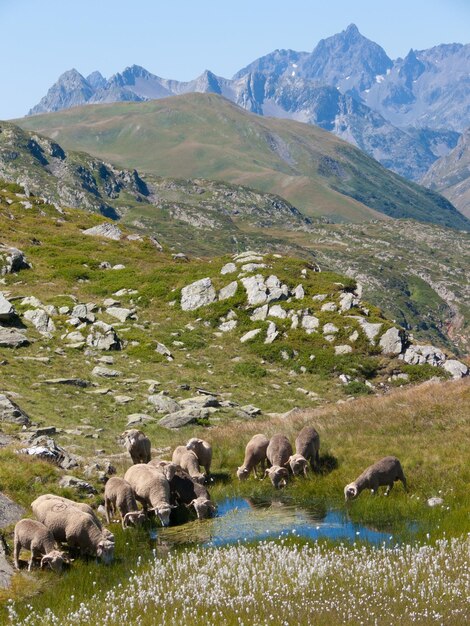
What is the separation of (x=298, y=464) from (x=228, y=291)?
29.7 meters

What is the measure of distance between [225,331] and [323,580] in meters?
32.7

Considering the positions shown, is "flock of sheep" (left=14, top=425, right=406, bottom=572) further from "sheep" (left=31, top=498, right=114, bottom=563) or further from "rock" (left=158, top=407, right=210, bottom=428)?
"rock" (left=158, top=407, right=210, bottom=428)

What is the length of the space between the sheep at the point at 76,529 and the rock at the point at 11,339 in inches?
924

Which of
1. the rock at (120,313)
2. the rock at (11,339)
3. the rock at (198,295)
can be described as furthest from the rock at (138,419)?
the rock at (198,295)

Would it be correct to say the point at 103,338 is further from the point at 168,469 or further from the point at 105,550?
the point at 105,550

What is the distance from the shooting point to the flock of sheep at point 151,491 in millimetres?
14477

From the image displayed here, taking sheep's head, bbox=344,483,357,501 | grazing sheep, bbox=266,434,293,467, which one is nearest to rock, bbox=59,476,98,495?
grazing sheep, bbox=266,434,293,467

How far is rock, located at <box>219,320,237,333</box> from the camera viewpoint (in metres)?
45.5

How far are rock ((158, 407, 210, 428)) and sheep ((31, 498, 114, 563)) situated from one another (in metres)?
12.1

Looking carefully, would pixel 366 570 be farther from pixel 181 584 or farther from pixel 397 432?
pixel 397 432

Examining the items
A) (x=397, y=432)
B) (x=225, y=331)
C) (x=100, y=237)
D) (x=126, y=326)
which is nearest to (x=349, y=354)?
(x=225, y=331)

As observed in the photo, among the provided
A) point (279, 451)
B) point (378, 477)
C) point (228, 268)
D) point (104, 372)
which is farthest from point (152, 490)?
point (228, 268)

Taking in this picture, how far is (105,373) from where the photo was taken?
3497 centimetres

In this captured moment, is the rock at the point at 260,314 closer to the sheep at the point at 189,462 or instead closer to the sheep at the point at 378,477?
the sheep at the point at 189,462
